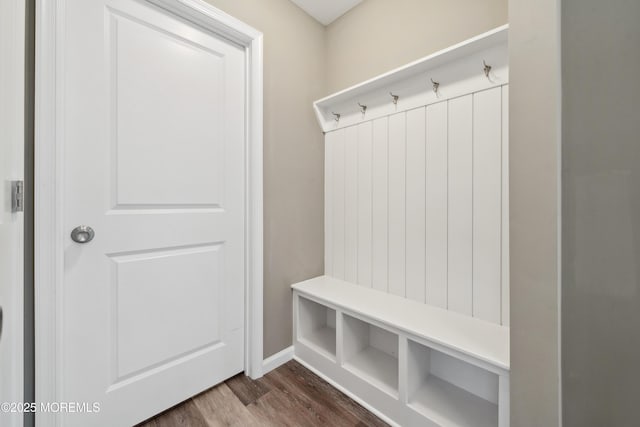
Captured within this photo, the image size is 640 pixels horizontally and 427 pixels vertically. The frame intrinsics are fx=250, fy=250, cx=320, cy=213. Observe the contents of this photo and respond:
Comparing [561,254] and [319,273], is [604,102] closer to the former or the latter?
[561,254]

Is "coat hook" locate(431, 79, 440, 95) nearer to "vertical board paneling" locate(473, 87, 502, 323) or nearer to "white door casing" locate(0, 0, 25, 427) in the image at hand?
"vertical board paneling" locate(473, 87, 502, 323)

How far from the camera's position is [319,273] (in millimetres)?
1853

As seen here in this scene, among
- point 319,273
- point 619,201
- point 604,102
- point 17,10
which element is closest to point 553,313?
point 619,201

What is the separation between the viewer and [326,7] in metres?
1.69

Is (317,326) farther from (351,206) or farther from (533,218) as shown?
(533,218)

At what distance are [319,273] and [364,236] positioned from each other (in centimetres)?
47

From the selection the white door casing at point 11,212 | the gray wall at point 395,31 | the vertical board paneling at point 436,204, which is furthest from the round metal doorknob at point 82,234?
the gray wall at point 395,31

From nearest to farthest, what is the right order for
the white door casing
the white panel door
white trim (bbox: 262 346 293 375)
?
the white door casing
the white panel door
white trim (bbox: 262 346 293 375)

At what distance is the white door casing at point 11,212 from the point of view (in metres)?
0.69

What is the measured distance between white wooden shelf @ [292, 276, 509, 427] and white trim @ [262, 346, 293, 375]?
52mm

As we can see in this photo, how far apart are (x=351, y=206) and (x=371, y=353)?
0.92m

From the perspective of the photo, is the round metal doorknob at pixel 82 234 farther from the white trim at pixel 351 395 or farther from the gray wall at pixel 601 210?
the gray wall at pixel 601 210

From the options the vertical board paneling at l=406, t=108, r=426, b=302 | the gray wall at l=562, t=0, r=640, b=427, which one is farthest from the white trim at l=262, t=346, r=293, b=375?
the gray wall at l=562, t=0, r=640, b=427

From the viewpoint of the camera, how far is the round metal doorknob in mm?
967
